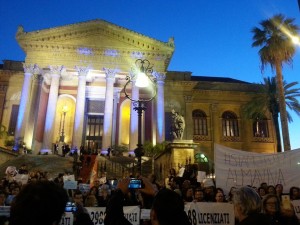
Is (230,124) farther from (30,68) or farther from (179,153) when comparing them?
(179,153)

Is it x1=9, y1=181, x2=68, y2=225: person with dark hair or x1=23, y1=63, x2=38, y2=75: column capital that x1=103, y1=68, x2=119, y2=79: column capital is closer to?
x1=23, y1=63, x2=38, y2=75: column capital

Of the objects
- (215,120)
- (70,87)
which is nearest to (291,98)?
(215,120)

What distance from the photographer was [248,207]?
3.12 m

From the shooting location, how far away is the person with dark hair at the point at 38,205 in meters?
1.78

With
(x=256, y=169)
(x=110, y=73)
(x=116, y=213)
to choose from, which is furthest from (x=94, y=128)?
(x=116, y=213)

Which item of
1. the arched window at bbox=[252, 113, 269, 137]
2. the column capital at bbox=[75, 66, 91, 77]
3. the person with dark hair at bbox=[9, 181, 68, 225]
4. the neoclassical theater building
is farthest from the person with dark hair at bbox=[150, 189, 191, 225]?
the arched window at bbox=[252, 113, 269, 137]

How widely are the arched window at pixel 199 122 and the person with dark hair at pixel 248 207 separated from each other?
3359 cm

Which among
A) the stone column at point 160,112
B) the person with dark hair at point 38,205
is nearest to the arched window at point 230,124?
the stone column at point 160,112

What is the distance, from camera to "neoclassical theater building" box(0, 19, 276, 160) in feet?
93.6

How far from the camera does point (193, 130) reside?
120ft

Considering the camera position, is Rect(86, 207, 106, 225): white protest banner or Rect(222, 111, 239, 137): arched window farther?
Rect(222, 111, 239, 137): arched window

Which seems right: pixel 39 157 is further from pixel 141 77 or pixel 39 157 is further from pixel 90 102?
pixel 141 77

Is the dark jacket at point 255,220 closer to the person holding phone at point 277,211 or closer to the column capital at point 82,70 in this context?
the person holding phone at point 277,211

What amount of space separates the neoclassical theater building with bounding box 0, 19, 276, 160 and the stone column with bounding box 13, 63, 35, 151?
24mm
